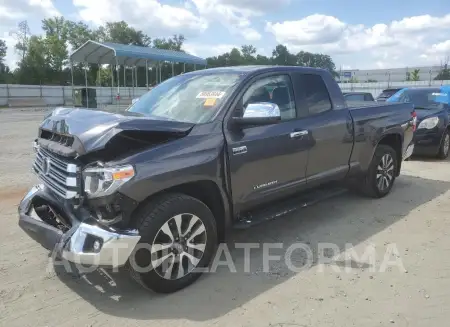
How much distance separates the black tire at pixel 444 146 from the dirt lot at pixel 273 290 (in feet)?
16.0

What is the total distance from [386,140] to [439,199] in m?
1.18

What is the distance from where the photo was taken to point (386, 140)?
622 centimetres

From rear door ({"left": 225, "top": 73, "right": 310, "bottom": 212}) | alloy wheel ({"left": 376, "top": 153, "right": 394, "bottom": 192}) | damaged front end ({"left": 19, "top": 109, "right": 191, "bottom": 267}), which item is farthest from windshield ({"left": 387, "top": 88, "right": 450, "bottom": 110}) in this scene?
damaged front end ({"left": 19, "top": 109, "right": 191, "bottom": 267})

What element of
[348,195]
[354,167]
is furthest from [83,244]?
[348,195]

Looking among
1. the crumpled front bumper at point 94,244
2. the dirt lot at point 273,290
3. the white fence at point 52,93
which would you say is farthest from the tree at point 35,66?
the crumpled front bumper at point 94,244

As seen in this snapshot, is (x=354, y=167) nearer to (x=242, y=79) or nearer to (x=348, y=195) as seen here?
(x=348, y=195)

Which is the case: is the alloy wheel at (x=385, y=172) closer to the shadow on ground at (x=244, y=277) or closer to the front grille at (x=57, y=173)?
the shadow on ground at (x=244, y=277)

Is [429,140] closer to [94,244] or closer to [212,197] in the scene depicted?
[212,197]

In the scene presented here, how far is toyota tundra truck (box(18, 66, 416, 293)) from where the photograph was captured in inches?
126

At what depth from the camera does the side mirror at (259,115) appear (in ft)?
12.6

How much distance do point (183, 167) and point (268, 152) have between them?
106 centimetres

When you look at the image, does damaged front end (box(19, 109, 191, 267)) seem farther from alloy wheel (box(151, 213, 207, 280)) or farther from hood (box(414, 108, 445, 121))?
hood (box(414, 108, 445, 121))

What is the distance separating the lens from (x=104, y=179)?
3.14m

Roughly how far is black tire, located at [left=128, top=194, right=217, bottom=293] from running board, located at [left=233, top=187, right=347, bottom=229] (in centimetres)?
53
